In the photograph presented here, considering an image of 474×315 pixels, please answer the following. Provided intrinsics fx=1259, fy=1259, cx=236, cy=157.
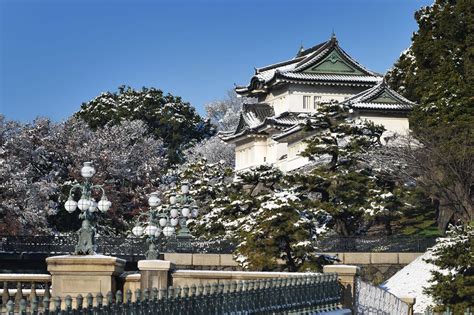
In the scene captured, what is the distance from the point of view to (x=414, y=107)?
68.2 metres

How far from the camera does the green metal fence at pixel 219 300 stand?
50.9 feet

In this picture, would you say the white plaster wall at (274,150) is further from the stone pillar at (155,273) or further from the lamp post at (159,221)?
the stone pillar at (155,273)

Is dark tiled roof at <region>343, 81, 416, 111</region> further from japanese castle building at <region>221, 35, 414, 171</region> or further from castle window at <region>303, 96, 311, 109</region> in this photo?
castle window at <region>303, 96, 311, 109</region>

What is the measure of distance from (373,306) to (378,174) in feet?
96.4

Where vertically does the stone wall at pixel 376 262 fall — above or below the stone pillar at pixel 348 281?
above

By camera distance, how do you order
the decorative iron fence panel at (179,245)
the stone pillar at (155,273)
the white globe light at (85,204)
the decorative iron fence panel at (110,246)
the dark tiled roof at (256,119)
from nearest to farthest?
the stone pillar at (155,273) < the white globe light at (85,204) < the decorative iron fence panel at (179,245) < the decorative iron fence panel at (110,246) < the dark tiled roof at (256,119)

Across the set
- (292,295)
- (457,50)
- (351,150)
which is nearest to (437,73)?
(457,50)

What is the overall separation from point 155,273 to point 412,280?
91.9 feet

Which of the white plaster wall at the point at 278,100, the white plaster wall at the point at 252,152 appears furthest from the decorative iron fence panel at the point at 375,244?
the white plaster wall at the point at 278,100

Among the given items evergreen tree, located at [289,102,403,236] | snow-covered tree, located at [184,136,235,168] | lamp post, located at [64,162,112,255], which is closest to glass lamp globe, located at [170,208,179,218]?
lamp post, located at [64,162,112,255]

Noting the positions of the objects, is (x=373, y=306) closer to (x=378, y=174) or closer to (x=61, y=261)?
(x=61, y=261)

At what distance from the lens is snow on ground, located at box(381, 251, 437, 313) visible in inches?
1942

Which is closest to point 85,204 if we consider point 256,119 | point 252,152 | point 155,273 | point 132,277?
point 155,273

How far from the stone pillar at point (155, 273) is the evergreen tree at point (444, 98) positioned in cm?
2791
